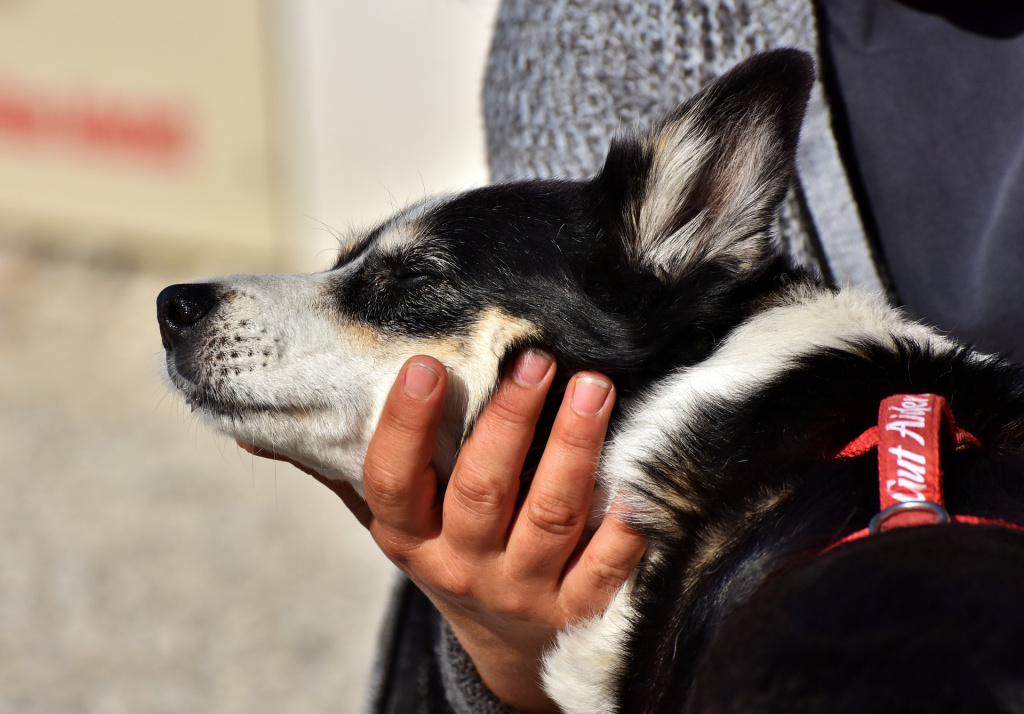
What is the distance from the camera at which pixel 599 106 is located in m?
1.83

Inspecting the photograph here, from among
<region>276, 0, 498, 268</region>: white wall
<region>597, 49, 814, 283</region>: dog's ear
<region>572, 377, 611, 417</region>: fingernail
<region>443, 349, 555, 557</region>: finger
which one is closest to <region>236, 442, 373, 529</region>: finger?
<region>443, 349, 555, 557</region>: finger

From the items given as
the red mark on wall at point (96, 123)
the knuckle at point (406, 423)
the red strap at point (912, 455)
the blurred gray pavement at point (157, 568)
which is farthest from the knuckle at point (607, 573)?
the red mark on wall at point (96, 123)

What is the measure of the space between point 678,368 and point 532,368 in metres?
0.24

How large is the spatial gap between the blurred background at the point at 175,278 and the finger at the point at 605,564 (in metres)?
1.23

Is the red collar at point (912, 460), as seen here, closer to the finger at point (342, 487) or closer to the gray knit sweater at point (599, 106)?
the gray knit sweater at point (599, 106)

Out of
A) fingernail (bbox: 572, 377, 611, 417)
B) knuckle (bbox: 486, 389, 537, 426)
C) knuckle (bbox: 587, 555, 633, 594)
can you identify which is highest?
fingernail (bbox: 572, 377, 611, 417)

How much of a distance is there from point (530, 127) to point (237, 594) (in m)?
2.76

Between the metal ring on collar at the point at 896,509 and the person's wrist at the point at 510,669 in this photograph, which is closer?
the metal ring on collar at the point at 896,509

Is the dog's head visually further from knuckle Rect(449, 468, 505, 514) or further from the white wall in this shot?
the white wall

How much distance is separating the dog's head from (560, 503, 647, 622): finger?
0.81 feet

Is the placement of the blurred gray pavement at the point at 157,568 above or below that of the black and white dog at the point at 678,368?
below

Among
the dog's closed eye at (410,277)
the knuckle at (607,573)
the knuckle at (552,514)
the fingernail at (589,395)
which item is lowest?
the knuckle at (607,573)

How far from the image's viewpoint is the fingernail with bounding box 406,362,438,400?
1.43 m

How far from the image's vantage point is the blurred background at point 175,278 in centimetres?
364
